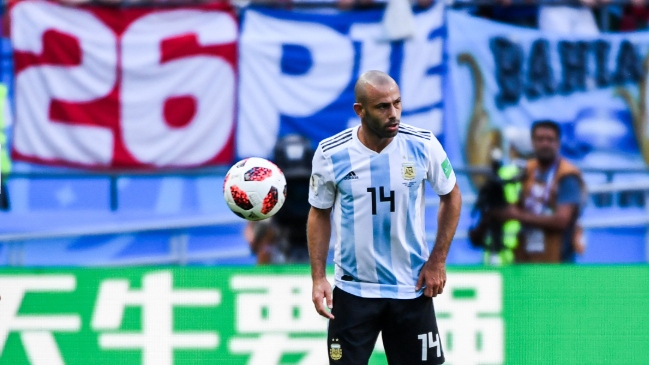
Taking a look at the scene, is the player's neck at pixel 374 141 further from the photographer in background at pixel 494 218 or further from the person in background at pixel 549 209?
the photographer in background at pixel 494 218

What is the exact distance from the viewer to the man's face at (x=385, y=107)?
5.36 metres

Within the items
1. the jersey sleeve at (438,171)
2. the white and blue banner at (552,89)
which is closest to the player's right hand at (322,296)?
the jersey sleeve at (438,171)

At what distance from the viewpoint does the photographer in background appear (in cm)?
885

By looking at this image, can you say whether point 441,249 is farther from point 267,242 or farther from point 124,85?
point 124,85

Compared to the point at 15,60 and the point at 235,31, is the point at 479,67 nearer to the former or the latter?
the point at 235,31

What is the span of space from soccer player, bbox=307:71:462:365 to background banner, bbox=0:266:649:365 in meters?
1.34

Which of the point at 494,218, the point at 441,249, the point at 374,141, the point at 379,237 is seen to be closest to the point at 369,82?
the point at 374,141

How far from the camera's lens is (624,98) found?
10.7 m

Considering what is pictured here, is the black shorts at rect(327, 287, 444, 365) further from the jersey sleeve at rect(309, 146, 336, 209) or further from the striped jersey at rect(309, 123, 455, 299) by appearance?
the jersey sleeve at rect(309, 146, 336, 209)

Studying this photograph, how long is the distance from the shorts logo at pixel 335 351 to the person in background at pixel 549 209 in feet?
10.6

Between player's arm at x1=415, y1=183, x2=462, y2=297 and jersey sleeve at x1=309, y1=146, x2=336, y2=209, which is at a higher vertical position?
jersey sleeve at x1=309, y1=146, x2=336, y2=209

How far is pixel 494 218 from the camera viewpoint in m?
8.84

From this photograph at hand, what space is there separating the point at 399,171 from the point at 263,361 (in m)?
2.04

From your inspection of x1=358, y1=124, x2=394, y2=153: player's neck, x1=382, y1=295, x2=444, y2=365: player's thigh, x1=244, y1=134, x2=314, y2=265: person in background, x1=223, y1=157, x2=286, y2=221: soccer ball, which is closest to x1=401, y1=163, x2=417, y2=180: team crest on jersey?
x1=358, y1=124, x2=394, y2=153: player's neck
